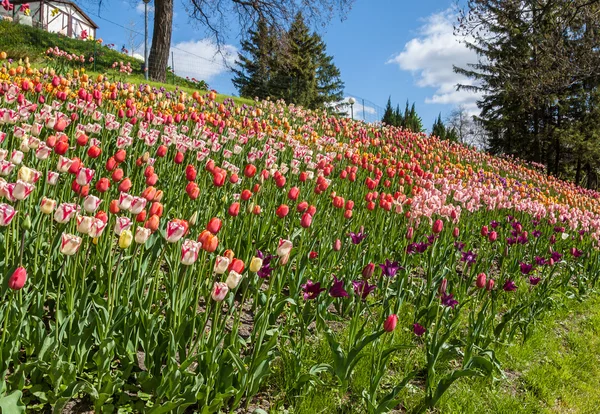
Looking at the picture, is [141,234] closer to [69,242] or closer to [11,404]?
[69,242]

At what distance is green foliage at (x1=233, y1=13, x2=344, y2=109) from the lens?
→ 1881 cm

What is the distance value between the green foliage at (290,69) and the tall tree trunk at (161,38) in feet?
12.8

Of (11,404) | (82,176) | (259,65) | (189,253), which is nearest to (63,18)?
(259,65)

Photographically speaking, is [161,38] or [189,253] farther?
[161,38]

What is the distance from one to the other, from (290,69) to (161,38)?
12946 mm

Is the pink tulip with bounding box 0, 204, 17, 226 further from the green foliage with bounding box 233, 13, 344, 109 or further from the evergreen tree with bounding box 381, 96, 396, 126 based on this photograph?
the evergreen tree with bounding box 381, 96, 396, 126

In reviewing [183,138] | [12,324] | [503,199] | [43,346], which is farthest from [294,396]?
[503,199]

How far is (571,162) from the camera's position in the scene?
29.0 metres

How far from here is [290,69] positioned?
92.8 ft

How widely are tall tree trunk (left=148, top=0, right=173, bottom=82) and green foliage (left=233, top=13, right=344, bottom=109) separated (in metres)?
3.91

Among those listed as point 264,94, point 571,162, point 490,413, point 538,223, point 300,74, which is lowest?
point 490,413

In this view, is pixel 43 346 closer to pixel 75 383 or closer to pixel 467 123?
pixel 75 383

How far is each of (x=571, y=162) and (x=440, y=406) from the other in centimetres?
3057

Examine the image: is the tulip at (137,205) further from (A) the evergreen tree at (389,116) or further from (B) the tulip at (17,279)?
(A) the evergreen tree at (389,116)
